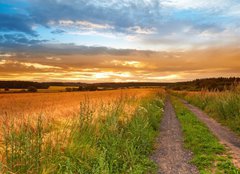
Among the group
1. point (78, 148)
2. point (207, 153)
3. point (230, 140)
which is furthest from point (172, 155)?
point (230, 140)

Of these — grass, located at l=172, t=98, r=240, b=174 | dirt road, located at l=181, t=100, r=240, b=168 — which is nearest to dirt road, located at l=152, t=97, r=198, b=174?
grass, located at l=172, t=98, r=240, b=174

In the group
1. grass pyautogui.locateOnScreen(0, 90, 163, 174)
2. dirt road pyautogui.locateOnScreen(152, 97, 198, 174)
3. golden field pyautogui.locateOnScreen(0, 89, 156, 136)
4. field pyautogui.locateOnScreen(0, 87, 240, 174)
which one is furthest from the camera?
dirt road pyautogui.locateOnScreen(152, 97, 198, 174)

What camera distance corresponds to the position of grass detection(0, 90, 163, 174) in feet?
23.0

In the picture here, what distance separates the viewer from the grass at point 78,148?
7.02m

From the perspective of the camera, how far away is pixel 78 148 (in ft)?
28.8

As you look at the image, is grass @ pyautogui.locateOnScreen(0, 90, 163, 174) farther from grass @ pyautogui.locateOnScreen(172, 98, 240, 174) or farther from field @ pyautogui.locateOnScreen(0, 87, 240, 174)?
grass @ pyautogui.locateOnScreen(172, 98, 240, 174)

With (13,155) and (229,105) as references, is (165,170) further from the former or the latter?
(229,105)

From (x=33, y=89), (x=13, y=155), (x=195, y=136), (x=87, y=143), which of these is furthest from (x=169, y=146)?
(x=33, y=89)

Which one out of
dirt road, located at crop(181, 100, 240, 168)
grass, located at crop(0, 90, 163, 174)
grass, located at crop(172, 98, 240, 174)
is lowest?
dirt road, located at crop(181, 100, 240, 168)

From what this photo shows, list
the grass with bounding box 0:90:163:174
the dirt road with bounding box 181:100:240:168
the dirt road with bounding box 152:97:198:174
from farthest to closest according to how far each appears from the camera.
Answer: the dirt road with bounding box 181:100:240:168 < the dirt road with bounding box 152:97:198:174 < the grass with bounding box 0:90:163:174

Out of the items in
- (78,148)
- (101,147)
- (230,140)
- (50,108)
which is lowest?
(230,140)

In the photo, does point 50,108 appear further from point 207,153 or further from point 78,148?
point 78,148

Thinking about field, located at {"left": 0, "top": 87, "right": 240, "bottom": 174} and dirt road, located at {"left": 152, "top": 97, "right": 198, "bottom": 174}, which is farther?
dirt road, located at {"left": 152, "top": 97, "right": 198, "bottom": 174}

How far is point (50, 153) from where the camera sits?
7.71 m
